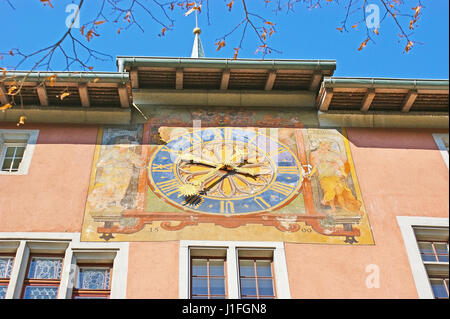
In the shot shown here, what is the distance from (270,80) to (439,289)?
4.86 metres

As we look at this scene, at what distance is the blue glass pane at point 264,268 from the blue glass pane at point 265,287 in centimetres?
10

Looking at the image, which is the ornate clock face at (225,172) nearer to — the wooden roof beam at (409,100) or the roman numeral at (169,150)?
the roman numeral at (169,150)

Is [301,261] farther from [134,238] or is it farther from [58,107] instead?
[58,107]

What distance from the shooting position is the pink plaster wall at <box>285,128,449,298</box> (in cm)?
1033

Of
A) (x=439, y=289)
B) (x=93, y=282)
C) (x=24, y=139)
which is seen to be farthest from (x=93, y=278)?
(x=439, y=289)

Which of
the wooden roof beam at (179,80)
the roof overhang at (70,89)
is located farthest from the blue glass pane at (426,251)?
the roof overhang at (70,89)

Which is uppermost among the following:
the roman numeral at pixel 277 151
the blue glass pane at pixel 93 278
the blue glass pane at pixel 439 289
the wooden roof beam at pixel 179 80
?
the wooden roof beam at pixel 179 80

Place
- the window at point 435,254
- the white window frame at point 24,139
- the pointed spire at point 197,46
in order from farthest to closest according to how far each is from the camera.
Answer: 1. the pointed spire at point 197,46
2. the white window frame at point 24,139
3. the window at point 435,254

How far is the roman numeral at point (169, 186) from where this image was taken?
11.7 m

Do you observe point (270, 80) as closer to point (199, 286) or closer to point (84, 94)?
point (84, 94)

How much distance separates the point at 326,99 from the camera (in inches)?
510

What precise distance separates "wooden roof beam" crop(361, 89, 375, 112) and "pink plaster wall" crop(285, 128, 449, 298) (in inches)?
17.1

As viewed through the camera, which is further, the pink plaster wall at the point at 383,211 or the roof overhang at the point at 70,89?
the roof overhang at the point at 70,89
